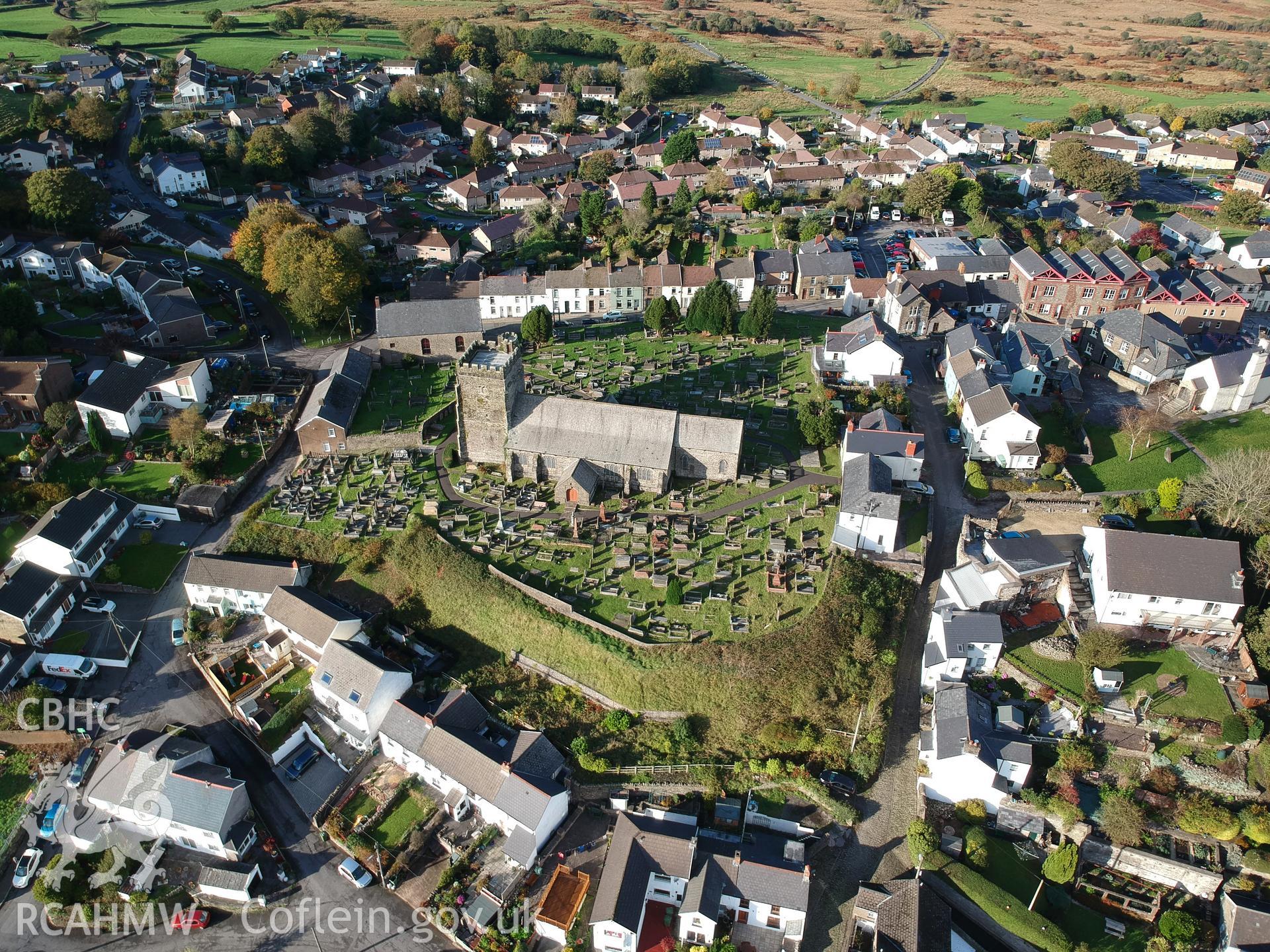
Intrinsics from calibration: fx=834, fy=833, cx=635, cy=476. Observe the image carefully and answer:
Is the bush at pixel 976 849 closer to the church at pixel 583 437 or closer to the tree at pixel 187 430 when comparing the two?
the church at pixel 583 437

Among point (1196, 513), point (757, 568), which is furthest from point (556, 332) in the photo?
point (1196, 513)

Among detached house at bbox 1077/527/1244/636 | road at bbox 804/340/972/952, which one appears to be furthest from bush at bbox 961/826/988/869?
detached house at bbox 1077/527/1244/636

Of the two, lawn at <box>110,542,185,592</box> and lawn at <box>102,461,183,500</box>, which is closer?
lawn at <box>110,542,185,592</box>

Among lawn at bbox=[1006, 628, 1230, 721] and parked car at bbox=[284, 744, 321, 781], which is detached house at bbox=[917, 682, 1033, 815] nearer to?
lawn at bbox=[1006, 628, 1230, 721]

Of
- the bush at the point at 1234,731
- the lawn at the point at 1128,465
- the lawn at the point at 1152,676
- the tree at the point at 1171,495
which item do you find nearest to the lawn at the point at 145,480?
the lawn at the point at 1152,676

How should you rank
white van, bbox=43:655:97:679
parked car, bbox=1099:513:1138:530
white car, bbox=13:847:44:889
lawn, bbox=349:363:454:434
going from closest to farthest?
white car, bbox=13:847:44:889 < white van, bbox=43:655:97:679 < parked car, bbox=1099:513:1138:530 < lawn, bbox=349:363:454:434

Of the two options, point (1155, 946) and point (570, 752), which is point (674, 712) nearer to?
point (570, 752)

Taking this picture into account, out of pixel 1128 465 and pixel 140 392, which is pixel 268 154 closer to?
pixel 140 392

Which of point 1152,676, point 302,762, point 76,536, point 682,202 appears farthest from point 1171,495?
point 682,202
